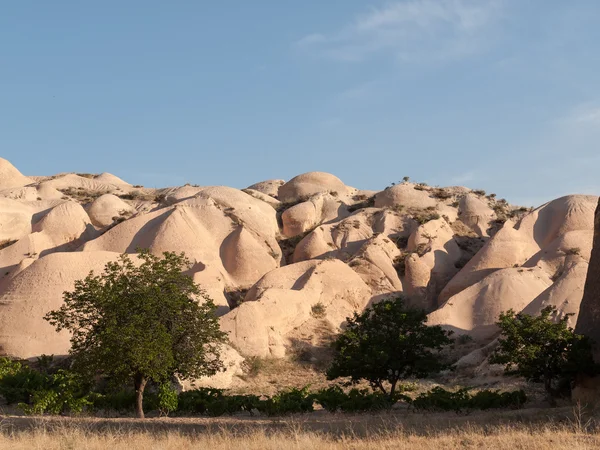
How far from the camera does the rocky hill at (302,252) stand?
2819 cm

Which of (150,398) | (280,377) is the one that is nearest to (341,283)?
(280,377)

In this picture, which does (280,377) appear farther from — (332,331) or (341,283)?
(341,283)

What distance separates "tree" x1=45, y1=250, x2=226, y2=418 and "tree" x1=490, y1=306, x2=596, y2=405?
752 centimetres

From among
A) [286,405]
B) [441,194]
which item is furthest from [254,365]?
[441,194]

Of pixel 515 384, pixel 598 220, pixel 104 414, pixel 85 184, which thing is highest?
pixel 85 184

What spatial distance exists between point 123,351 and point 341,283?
59.4 ft

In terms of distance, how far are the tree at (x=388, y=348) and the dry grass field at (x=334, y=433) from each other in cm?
361

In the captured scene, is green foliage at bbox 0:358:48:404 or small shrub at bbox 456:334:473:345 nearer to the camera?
green foliage at bbox 0:358:48:404

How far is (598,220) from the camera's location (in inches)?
685

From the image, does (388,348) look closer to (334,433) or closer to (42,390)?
(334,433)

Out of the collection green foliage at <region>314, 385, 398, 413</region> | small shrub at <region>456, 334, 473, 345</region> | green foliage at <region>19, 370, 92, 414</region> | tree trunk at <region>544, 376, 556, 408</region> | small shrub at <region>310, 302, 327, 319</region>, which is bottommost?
tree trunk at <region>544, 376, 556, 408</region>

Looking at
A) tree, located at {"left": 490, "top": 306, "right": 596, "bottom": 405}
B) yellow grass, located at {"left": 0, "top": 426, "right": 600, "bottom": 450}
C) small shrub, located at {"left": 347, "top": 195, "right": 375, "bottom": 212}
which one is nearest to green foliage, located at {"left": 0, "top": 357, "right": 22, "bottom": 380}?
yellow grass, located at {"left": 0, "top": 426, "right": 600, "bottom": 450}

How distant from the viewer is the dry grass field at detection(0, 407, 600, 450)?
10.9 metres

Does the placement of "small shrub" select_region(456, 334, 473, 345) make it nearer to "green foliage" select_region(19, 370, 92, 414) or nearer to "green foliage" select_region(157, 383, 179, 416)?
"green foliage" select_region(157, 383, 179, 416)
